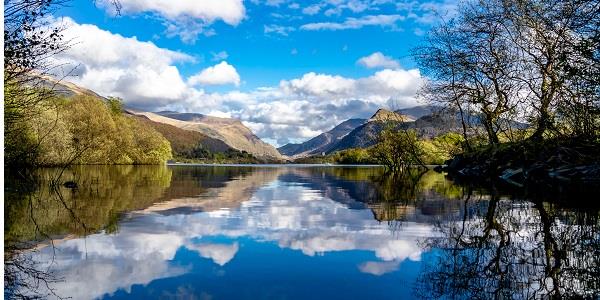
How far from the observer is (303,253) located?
7.34 meters

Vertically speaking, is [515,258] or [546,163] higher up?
[546,163]

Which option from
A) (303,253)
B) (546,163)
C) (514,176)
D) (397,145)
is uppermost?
(397,145)

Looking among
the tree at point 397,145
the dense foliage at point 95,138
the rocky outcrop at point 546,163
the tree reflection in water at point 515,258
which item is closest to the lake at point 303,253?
the tree reflection in water at point 515,258

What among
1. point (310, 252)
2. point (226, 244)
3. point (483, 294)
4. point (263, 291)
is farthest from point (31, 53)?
point (483, 294)

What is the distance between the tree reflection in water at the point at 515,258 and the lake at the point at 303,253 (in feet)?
0.07

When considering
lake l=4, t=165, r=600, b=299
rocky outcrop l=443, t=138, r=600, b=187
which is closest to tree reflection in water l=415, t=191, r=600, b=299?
lake l=4, t=165, r=600, b=299

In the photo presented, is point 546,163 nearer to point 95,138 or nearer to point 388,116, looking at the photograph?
point 388,116

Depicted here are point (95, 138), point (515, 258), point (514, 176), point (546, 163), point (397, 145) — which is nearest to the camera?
point (515, 258)

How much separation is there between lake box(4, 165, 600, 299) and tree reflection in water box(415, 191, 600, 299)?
20 mm

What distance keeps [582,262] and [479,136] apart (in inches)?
1421

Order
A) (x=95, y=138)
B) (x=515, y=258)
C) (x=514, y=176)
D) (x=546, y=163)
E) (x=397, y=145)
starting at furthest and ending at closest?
(x=95, y=138) < (x=397, y=145) < (x=514, y=176) < (x=546, y=163) < (x=515, y=258)

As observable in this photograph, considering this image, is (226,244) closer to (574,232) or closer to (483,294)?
(483,294)

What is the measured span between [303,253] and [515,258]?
122 inches

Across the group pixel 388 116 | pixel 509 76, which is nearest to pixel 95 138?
pixel 388 116
